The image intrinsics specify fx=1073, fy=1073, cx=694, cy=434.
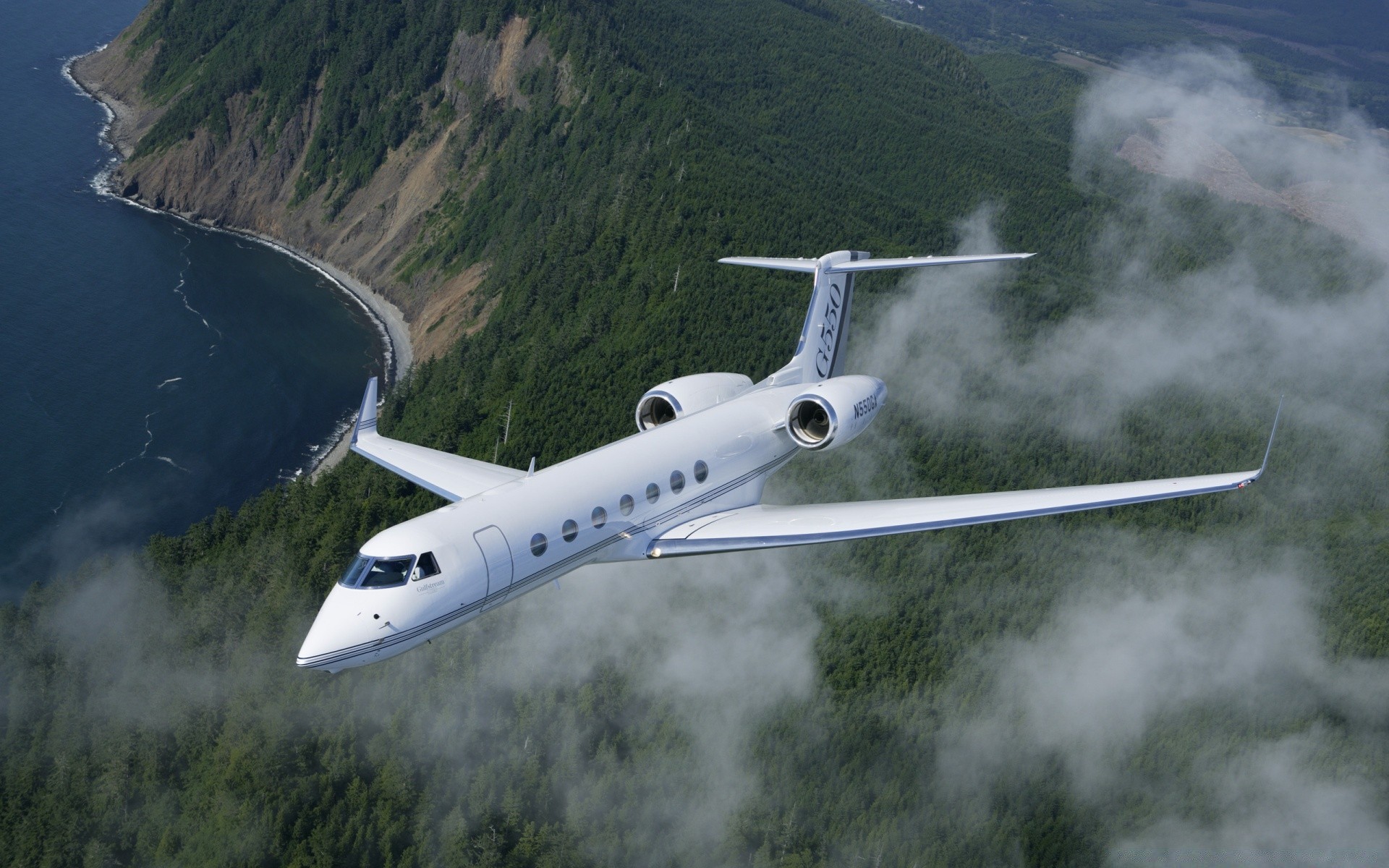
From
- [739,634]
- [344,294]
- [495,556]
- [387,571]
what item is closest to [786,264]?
[495,556]

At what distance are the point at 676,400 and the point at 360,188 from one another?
155 m

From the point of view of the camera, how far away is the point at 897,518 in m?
42.9

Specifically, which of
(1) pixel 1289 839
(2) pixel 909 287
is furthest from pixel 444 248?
(1) pixel 1289 839

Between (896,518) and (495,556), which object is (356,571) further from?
(896,518)

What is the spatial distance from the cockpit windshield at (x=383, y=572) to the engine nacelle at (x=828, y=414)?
65.8 feet

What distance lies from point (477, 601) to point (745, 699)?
65.5 m

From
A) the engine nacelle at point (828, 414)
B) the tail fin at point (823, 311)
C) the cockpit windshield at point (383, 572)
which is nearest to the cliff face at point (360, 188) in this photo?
the tail fin at point (823, 311)

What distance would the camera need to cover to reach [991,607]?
107 meters

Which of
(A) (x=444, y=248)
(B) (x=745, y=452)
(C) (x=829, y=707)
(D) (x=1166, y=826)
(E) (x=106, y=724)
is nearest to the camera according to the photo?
(B) (x=745, y=452)

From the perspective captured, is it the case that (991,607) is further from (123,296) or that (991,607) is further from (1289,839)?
(123,296)

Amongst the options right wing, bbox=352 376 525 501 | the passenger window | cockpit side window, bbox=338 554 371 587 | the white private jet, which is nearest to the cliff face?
right wing, bbox=352 376 525 501

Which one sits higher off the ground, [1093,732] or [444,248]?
[444,248]

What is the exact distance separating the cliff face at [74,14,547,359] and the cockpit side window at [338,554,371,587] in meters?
139

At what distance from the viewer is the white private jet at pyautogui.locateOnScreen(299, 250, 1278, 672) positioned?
111ft
